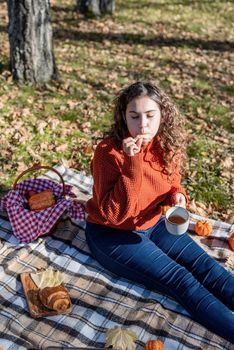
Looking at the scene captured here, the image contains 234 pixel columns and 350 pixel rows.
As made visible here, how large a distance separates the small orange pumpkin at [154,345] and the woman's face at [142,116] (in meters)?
1.39

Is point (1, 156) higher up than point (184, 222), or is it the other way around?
point (184, 222)

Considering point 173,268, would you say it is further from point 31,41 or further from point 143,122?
point 31,41

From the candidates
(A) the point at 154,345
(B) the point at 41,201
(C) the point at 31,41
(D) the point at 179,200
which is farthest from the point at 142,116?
(C) the point at 31,41

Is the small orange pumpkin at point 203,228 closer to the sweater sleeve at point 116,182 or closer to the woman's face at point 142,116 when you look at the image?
the sweater sleeve at point 116,182

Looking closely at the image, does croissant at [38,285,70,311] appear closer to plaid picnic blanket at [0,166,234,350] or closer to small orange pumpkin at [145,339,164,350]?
plaid picnic blanket at [0,166,234,350]

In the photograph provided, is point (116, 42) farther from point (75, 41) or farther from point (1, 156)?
point (1, 156)

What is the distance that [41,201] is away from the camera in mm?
4062

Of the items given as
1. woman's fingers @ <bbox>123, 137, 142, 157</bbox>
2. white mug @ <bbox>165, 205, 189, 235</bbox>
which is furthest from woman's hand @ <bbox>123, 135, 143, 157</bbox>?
white mug @ <bbox>165, 205, 189, 235</bbox>

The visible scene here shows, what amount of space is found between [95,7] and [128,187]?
8.71 m

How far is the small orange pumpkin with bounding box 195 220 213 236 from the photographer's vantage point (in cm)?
419

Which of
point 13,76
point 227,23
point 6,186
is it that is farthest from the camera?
point 227,23

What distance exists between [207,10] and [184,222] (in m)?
10.7

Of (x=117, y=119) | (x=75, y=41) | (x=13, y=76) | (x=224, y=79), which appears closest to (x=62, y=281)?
(x=117, y=119)

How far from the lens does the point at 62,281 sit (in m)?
3.62
